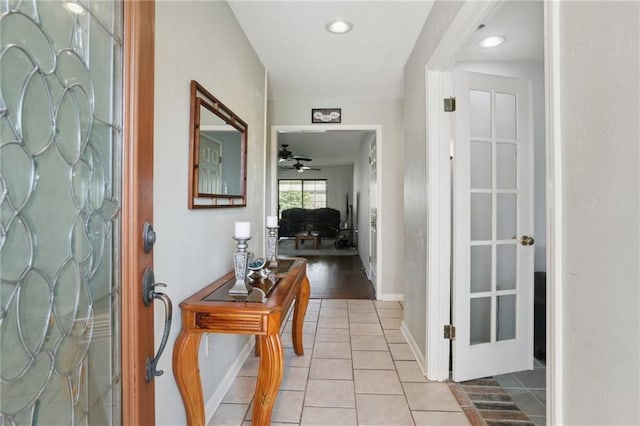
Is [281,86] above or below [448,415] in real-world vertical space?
above

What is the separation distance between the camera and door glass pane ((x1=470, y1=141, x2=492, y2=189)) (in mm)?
2186

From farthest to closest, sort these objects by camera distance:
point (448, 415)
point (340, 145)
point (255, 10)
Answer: point (340, 145) → point (255, 10) → point (448, 415)

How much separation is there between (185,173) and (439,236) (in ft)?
5.20

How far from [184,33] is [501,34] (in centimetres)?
226

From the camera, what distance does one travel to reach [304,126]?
3975mm

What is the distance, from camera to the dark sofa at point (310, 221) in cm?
1002

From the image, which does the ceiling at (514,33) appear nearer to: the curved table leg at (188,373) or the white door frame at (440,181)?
the white door frame at (440,181)

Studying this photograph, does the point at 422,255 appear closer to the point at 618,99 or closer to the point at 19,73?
the point at 618,99

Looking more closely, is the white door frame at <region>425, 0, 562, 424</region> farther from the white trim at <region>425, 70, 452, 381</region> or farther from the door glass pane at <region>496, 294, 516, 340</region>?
the door glass pane at <region>496, 294, 516, 340</region>

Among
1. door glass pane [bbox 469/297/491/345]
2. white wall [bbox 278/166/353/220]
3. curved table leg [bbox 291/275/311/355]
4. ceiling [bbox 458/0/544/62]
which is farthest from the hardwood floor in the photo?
white wall [bbox 278/166/353/220]

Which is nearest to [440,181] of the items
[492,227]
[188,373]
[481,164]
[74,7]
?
[481,164]

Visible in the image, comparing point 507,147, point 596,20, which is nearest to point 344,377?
point 507,147

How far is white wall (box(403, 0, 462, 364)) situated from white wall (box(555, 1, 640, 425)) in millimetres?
1227

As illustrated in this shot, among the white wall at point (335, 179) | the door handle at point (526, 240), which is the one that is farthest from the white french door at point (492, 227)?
the white wall at point (335, 179)
